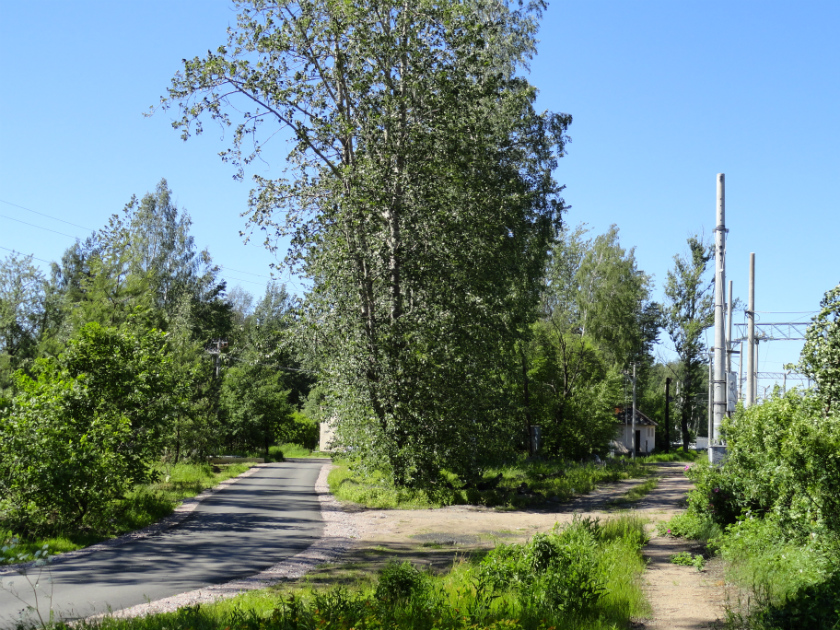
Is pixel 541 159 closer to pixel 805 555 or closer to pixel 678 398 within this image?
pixel 805 555

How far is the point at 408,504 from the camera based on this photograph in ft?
64.4

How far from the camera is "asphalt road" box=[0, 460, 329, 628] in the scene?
8.07m

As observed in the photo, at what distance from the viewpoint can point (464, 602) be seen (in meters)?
6.92

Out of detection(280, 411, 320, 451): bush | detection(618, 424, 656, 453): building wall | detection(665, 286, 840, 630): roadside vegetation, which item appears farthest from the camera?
detection(618, 424, 656, 453): building wall

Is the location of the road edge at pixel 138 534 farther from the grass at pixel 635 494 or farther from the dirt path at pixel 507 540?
the grass at pixel 635 494

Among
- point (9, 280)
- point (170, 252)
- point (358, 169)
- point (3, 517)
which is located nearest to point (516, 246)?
point (358, 169)

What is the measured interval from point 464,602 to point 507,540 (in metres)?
6.69

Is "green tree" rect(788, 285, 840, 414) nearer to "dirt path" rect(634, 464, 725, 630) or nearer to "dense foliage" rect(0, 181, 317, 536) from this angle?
"dirt path" rect(634, 464, 725, 630)

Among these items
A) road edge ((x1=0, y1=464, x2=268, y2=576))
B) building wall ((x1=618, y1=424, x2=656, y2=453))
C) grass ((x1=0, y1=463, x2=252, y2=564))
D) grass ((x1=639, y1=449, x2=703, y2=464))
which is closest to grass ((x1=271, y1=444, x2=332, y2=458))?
building wall ((x1=618, y1=424, x2=656, y2=453))

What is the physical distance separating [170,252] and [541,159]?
2886 centimetres

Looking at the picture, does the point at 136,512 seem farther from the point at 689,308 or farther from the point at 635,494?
the point at 689,308

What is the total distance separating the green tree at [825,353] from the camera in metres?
8.55

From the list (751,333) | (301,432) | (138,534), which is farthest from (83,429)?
(301,432)

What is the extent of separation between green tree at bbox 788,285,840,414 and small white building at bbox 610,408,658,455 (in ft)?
139
